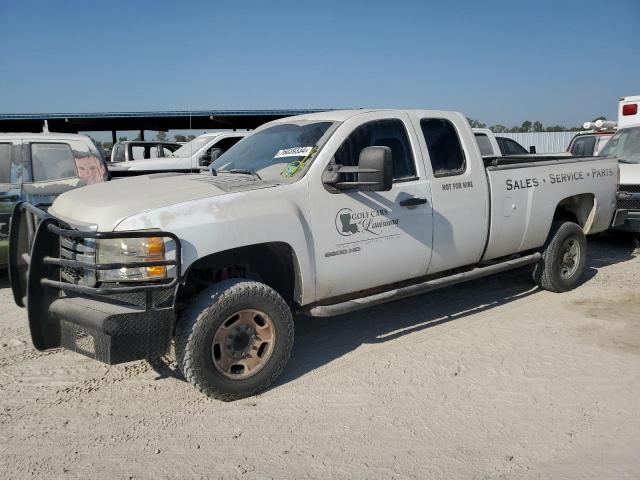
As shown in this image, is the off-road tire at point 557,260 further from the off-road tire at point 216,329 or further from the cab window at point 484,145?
the cab window at point 484,145

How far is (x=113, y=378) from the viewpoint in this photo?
14.0ft

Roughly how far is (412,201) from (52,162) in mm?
4838

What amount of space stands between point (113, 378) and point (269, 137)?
2.37m

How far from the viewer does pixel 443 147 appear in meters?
5.20

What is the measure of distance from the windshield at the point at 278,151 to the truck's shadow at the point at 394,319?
1.52 metres

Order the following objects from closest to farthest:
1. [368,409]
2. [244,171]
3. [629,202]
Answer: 1. [368,409]
2. [244,171]
3. [629,202]

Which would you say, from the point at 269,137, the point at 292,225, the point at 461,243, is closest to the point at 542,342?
the point at 461,243

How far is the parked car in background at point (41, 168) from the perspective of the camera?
677 cm

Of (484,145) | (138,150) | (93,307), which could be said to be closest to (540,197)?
(93,307)

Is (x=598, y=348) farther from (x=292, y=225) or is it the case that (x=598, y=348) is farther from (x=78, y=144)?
(x=78, y=144)

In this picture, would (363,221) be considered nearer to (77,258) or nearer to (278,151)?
(278,151)

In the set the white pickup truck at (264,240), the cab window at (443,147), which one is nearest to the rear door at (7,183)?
the white pickup truck at (264,240)

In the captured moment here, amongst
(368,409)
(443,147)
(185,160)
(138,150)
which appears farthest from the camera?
(138,150)

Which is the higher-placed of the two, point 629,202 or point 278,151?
point 278,151
